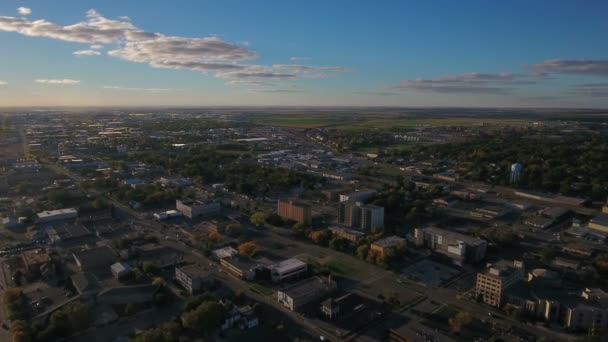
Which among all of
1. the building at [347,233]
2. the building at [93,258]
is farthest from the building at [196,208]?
the building at [347,233]

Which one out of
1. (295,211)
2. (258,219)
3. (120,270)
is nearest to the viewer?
Result: (120,270)

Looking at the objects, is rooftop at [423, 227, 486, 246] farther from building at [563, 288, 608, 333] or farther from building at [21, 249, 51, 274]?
building at [21, 249, 51, 274]

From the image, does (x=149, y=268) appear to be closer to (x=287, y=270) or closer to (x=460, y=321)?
(x=287, y=270)

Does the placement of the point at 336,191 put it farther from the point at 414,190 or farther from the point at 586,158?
the point at 586,158

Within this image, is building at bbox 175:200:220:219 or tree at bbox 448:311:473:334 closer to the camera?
tree at bbox 448:311:473:334

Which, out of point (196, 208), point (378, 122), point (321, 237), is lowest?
point (321, 237)

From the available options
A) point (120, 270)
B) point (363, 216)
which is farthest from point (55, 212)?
point (363, 216)

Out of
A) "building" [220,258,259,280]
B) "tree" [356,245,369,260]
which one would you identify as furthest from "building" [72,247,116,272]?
"tree" [356,245,369,260]
